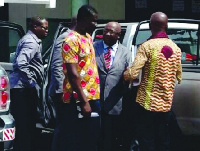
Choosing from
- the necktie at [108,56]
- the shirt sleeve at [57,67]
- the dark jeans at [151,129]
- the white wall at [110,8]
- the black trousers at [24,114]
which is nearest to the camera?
the dark jeans at [151,129]

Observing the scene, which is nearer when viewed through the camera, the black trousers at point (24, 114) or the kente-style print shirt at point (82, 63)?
the kente-style print shirt at point (82, 63)

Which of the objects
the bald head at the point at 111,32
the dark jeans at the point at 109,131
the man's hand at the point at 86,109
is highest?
the bald head at the point at 111,32

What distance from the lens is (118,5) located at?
60.7ft

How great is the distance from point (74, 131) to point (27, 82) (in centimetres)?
164

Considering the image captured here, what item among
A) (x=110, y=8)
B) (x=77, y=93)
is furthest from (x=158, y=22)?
(x=110, y=8)

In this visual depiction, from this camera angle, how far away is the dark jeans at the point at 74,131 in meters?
6.21

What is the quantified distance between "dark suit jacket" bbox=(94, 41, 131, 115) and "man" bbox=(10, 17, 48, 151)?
2.81 feet

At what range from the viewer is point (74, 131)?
6.23 metres

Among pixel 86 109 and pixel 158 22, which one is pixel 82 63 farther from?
pixel 158 22

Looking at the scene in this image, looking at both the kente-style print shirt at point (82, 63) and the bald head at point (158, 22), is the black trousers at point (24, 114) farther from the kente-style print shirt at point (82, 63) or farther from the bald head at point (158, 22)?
the bald head at point (158, 22)

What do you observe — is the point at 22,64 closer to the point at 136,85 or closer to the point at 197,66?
the point at 136,85

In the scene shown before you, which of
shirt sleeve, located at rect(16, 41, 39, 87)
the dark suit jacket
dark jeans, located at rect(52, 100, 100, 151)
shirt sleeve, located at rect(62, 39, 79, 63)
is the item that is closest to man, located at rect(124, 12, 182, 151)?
the dark suit jacket

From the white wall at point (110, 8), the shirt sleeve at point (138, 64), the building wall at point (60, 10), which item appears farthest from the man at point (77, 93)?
the white wall at point (110, 8)

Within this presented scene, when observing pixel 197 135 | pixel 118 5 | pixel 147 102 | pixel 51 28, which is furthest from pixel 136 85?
pixel 118 5
